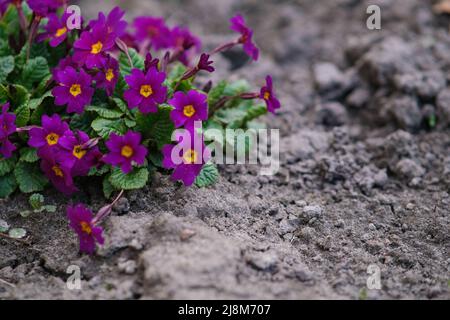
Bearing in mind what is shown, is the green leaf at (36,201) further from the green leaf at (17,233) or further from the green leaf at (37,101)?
the green leaf at (37,101)

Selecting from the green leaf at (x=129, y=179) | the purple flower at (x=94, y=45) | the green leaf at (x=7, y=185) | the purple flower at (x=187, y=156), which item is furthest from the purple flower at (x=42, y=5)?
the purple flower at (x=187, y=156)

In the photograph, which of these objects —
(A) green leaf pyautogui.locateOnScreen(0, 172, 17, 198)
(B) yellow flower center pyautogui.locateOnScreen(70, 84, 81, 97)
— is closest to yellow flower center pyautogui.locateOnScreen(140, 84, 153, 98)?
(B) yellow flower center pyautogui.locateOnScreen(70, 84, 81, 97)

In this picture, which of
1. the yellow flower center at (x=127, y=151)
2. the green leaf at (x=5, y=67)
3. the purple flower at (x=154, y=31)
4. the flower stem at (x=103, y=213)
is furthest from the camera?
the purple flower at (x=154, y=31)

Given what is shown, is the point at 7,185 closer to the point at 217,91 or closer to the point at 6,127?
the point at 6,127

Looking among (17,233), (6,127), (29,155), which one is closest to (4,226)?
(17,233)
